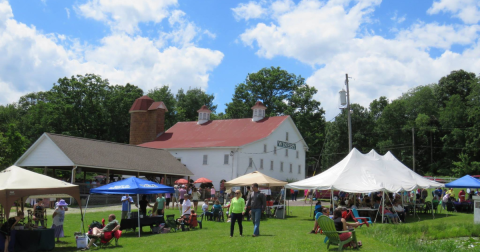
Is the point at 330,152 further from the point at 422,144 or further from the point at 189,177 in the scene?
the point at 189,177

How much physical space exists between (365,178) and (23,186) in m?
14.7

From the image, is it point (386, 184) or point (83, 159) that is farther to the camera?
point (83, 159)

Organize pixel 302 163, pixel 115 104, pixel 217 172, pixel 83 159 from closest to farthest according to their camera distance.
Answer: pixel 83 159, pixel 217 172, pixel 302 163, pixel 115 104

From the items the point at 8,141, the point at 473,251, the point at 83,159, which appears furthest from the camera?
the point at 8,141

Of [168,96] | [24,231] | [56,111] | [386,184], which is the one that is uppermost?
[168,96]

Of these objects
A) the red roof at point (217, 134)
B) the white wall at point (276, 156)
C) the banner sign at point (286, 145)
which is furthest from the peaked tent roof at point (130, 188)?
the banner sign at point (286, 145)

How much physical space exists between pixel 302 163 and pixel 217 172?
45.5 ft

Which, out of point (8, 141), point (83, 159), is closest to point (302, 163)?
point (83, 159)

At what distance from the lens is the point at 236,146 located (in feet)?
136

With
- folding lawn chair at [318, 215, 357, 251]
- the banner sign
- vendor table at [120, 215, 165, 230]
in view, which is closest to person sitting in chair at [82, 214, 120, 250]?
vendor table at [120, 215, 165, 230]

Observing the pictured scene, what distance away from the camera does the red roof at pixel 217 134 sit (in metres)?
44.9

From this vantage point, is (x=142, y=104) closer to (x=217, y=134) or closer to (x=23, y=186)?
(x=217, y=134)

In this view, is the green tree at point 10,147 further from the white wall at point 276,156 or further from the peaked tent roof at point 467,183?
the peaked tent roof at point 467,183

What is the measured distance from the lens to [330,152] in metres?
64.5
